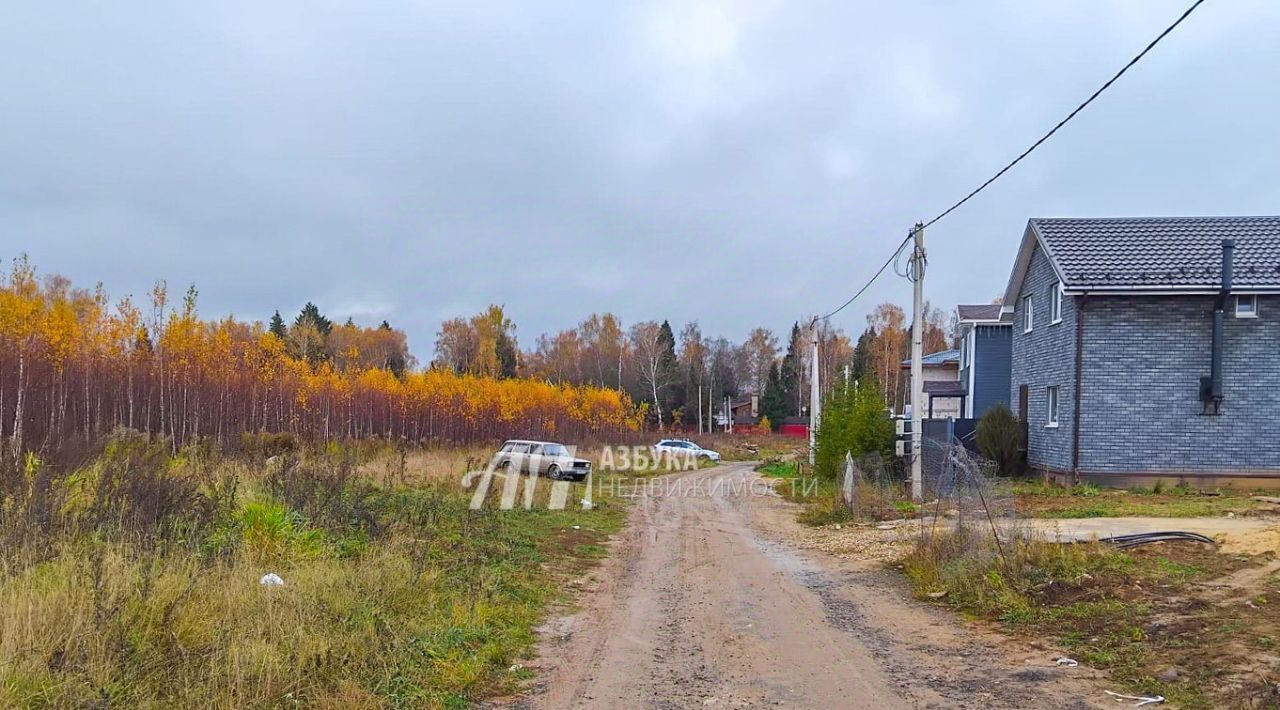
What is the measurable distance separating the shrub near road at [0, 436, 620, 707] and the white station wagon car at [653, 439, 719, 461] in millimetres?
35789

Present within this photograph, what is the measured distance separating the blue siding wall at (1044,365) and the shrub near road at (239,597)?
51.6 ft

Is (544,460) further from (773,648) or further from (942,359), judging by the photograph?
(942,359)

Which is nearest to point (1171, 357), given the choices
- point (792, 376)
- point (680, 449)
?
point (680, 449)

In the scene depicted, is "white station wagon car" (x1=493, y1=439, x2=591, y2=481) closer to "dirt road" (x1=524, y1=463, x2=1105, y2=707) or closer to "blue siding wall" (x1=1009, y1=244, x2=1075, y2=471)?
"blue siding wall" (x1=1009, y1=244, x2=1075, y2=471)

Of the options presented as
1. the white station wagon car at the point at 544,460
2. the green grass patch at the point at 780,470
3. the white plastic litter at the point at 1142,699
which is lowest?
the green grass patch at the point at 780,470

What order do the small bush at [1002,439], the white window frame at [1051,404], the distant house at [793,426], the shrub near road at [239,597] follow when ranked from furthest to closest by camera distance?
the distant house at [793,426]
the small bush at [1002,439]
the white window frame at [1051,404]
the shrub near road at [239,597]

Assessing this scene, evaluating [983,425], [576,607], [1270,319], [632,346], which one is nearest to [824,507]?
[983,425]

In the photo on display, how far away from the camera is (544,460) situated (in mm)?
30141

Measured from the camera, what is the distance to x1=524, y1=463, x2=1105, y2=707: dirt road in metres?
6.29

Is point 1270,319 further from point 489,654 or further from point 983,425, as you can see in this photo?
point 489,654

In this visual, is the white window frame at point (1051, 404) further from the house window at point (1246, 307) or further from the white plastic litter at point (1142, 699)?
the white plastic litter at point (1142, 699)

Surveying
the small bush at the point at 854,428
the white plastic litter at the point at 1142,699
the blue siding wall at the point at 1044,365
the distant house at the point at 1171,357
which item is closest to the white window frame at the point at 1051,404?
the blue siding wall at the point at 1044,365

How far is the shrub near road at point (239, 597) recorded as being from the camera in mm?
5434

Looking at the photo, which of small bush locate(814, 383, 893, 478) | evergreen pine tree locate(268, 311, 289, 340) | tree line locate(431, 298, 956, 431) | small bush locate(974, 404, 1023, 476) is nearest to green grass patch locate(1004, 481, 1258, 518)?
small bush locate(974, 404, 1023, 476)
